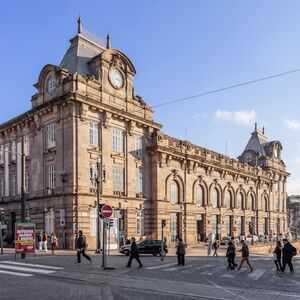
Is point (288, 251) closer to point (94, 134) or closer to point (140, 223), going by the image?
point (94, 134)

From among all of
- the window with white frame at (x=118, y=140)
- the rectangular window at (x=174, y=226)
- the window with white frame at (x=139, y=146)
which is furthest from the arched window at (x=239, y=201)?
the window with white frame at (x=118, y=140)

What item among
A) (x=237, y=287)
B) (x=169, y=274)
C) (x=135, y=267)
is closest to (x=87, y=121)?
(x=135, y=267)

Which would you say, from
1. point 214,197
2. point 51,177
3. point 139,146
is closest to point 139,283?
point 51,177

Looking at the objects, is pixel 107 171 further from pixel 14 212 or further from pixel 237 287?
pixel 237 287

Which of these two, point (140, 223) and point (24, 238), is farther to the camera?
point (140, 223)

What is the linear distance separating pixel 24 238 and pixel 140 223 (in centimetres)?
1879

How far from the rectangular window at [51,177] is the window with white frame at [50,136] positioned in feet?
6.54

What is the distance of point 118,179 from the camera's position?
133ft

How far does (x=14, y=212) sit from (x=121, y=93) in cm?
1629

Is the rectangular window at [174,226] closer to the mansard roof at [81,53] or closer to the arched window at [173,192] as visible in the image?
the arched window at [173,192]

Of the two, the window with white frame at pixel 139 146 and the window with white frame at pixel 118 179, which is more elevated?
the window with white frame at pixel 139 146

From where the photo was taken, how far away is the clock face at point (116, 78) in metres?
40.8

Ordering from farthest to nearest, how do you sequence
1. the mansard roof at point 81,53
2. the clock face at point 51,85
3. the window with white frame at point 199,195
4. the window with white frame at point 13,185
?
the window with white frame at point 199,195 → the window with white frame at point 13,185 → the mansard roof at point 81,53 → the clock face at point 51,85

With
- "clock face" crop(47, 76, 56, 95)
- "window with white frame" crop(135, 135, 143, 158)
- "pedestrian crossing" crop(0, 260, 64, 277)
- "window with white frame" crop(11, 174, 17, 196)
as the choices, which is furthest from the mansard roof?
"pedestrian crossing" crop(0, 260, 64, 277)
